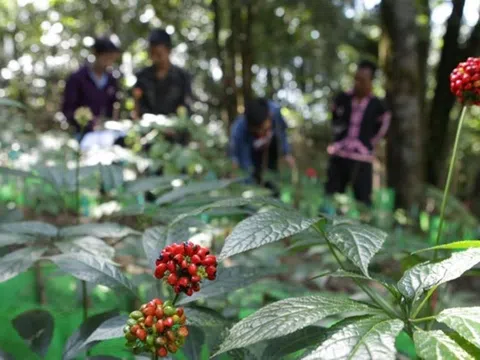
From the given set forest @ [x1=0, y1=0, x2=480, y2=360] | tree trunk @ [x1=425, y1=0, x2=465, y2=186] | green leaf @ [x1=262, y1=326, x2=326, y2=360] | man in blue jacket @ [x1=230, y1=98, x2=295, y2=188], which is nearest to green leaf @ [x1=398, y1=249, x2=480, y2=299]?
forest @ [x1=0, y1=0, x2=480, y2=360]

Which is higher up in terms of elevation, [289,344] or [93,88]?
[93,88]

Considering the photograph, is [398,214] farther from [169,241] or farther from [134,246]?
[169,241]

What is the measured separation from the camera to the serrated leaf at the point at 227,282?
85 cm

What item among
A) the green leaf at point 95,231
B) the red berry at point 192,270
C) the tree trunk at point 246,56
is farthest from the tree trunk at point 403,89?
the red berry at point 192,270

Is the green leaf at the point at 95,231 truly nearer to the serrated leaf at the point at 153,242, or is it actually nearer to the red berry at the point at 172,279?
the serrated leaf at the point at 153,242

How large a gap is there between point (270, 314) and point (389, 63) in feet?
12.9

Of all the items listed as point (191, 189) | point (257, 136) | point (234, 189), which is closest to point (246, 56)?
point (257, 136)

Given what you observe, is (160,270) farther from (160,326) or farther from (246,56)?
(246,56)

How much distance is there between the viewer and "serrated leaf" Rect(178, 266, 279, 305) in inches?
33.3

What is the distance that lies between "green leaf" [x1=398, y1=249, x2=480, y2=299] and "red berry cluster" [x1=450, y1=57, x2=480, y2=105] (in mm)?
372

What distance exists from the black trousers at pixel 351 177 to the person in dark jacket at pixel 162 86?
1553 millimetres

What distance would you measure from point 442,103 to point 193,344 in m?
5.13

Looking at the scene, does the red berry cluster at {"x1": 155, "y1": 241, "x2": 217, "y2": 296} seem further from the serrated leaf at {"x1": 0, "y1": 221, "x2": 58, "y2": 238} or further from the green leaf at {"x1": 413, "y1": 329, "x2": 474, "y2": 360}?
the serrated leaf at {"x1": 0, "y1": 221, "x2": 58, "y2": 238}

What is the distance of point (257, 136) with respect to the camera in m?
3.92
